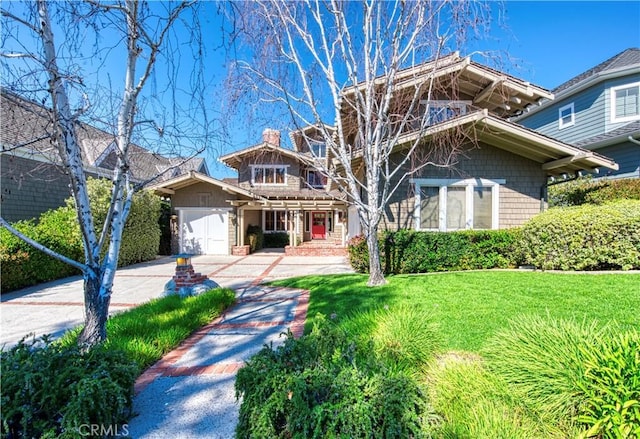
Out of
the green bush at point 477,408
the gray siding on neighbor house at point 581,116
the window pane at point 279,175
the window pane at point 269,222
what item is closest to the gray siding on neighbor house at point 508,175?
the green bush at point 477,408

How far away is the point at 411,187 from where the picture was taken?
9.64 m

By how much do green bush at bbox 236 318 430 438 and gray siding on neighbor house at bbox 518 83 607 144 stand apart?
1871 cm

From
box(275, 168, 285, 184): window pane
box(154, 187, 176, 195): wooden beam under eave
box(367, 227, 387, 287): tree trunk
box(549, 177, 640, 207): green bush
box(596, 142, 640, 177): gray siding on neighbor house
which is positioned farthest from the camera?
box(275, 168, 285, 184): window pane

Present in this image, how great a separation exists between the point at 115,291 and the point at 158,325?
4617 mm

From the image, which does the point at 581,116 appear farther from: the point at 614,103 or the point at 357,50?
the point at 357,50

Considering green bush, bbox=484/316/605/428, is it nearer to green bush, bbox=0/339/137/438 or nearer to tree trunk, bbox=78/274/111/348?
green bush, bbox=0/339/137/438

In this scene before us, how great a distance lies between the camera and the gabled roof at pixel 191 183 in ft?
49.6

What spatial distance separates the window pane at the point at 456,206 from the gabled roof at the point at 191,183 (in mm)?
9863

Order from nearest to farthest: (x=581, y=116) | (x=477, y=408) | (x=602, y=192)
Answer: (x=477, y=408) < (x=602, y=192) < (x=581, y=116)

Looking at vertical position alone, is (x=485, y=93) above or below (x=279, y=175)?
above

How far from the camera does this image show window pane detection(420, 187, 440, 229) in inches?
382

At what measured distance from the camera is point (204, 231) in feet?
54.1

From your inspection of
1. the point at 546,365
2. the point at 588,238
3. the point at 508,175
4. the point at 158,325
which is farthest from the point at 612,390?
the point at 508,175

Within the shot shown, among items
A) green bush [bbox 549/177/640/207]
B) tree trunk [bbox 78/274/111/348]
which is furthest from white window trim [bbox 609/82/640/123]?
tree trunk [bbox 78/274/111/348]
